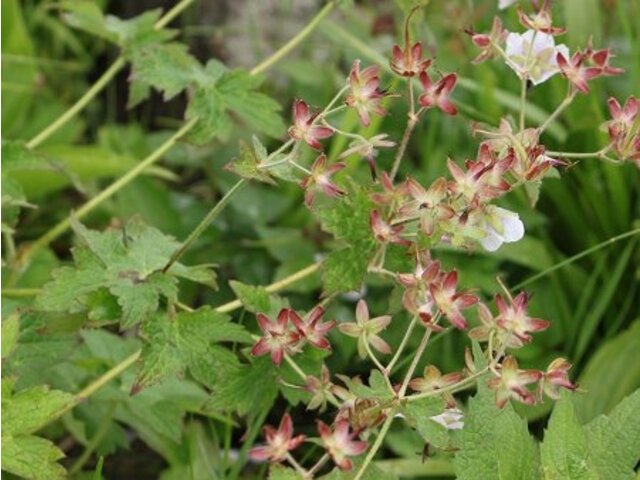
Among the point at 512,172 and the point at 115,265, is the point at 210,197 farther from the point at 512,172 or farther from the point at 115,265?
the point at 512,172

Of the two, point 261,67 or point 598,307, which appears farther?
point 598,307

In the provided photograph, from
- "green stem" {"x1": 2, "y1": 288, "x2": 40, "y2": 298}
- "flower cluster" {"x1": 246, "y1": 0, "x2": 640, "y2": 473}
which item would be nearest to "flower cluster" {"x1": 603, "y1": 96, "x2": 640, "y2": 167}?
"flower cluster" {"x1": 246, "y1": 0, "x2": 640, "y2": 473}

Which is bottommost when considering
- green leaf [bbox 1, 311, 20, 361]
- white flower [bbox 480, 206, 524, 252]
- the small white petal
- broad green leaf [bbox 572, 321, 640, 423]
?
broad green leaf [bbox 572, 321, 640, 423]

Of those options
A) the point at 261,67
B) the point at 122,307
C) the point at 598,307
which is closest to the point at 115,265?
the point at 122,307

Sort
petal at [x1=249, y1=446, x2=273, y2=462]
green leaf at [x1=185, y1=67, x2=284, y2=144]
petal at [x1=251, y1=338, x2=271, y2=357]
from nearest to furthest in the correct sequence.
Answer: petal at [x1=249, y1=446, x2=273, y2=462] → petal at [x1=251, y1=338, x2=271, y2=357] → green leaf at [x1=185, y1=67, x2=284, y2=144]

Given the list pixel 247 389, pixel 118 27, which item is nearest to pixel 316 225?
pixel 118 27

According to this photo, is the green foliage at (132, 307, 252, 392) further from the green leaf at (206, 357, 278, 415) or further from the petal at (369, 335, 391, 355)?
the petal at (369, 335, 391, 355)

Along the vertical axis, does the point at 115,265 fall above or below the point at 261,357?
above
